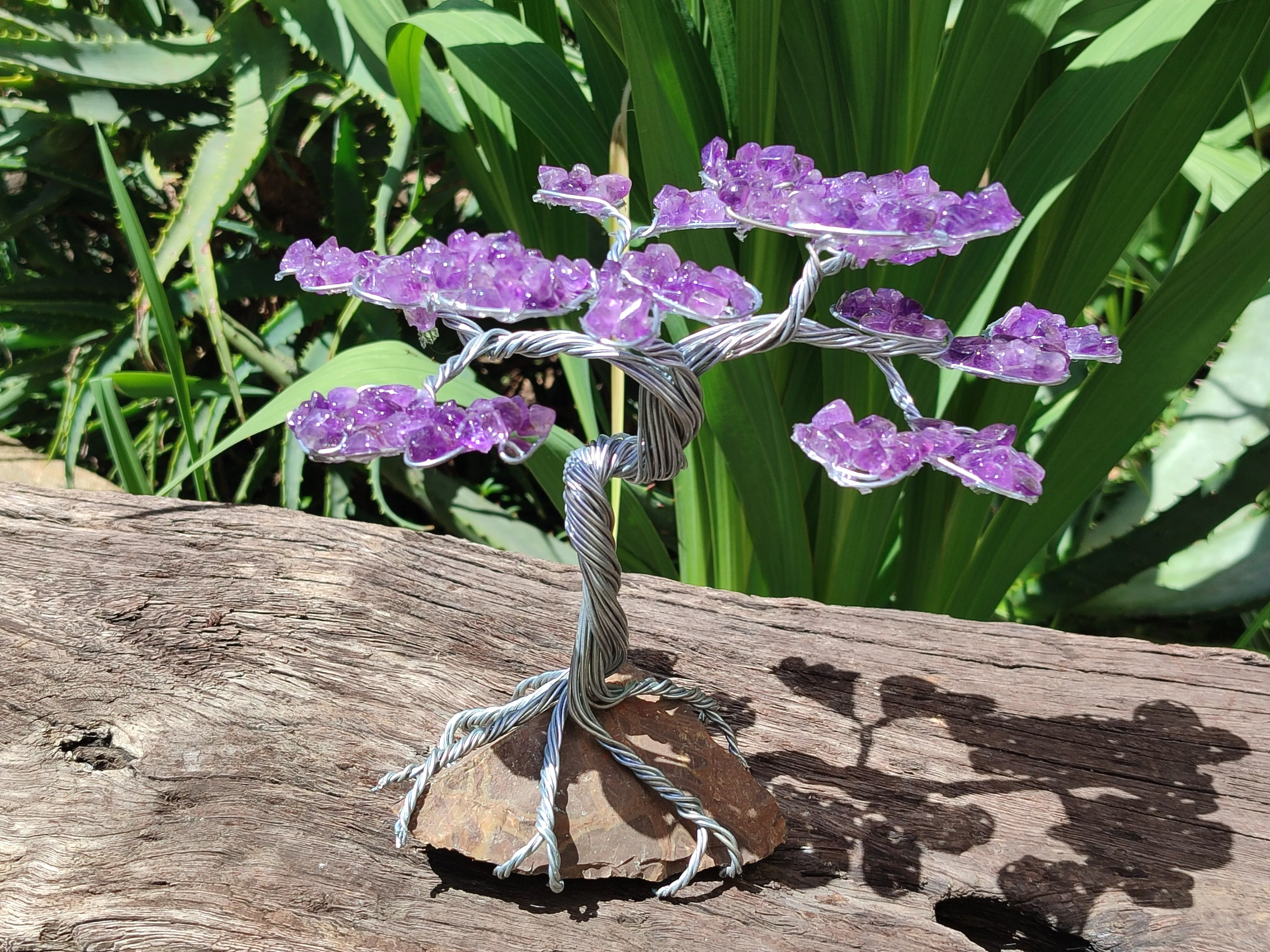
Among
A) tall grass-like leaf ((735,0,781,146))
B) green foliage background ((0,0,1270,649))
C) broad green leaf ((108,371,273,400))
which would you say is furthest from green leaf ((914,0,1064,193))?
broad green leaf ((108,371,273,400))

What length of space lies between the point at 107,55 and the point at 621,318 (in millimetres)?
981

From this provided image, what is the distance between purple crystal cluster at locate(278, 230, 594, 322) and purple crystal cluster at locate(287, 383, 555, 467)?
44mm

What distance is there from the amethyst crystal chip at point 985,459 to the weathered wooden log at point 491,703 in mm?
276

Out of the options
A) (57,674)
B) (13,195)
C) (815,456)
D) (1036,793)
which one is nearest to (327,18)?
(13,195)

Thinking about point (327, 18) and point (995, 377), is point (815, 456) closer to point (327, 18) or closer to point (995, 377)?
point (995, 377)

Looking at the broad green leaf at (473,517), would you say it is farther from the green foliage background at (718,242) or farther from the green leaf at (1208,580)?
the green leaf at (1208,580)

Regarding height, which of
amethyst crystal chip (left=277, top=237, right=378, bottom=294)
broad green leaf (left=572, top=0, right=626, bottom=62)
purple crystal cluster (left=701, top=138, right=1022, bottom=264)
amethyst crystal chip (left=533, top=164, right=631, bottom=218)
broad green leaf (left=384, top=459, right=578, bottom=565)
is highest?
broad green leaf (left=572, top=0, right=626, bottom=62)

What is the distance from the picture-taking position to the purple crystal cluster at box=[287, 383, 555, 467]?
1.45ft

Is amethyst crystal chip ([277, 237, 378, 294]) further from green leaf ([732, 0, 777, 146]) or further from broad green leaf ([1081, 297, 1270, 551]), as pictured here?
broad green leaf ([1081, 297, 1270, 551])

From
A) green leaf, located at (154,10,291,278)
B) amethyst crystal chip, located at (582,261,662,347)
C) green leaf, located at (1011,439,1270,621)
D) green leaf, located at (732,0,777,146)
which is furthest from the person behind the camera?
green leaf, located at (154,10,291,278)

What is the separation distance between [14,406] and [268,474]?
12.8 inches

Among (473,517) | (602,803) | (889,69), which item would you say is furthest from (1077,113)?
(473,517)

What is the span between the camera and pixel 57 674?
70cm

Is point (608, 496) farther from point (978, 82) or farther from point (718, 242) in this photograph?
point (978, 82)
